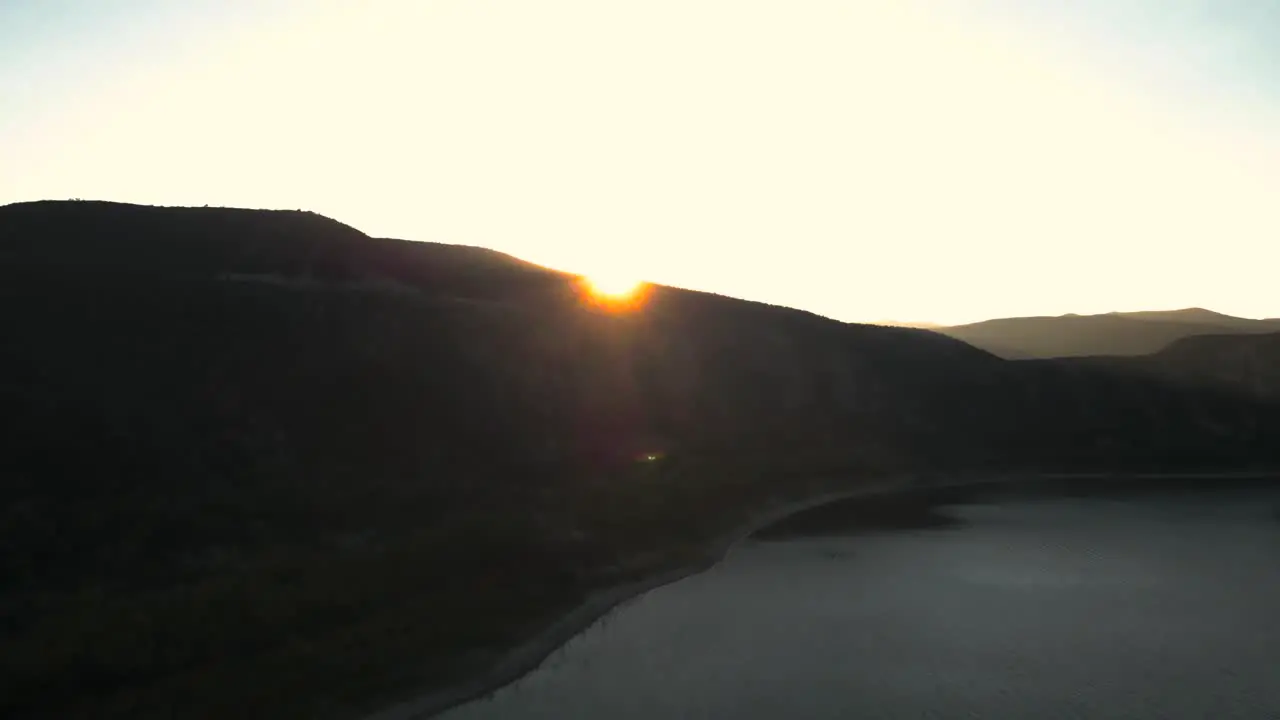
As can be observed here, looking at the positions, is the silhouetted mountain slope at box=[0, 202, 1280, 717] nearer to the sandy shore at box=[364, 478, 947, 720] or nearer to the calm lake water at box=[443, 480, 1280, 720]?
the sandy shore at box=[364, 478, 947, 720]

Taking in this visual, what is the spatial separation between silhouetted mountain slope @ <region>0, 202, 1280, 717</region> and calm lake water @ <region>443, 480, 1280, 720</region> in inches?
224

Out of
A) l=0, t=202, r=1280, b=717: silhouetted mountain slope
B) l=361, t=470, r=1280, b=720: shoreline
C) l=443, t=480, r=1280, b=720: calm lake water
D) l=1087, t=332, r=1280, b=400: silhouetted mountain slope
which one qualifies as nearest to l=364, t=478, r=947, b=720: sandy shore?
l=361, t=470, r=1280, b=720: shoreline

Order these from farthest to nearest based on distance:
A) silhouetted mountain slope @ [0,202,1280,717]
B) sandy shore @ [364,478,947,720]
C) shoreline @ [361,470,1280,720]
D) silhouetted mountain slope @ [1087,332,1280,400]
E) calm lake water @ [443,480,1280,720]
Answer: silhouetted mountain slope @ [1087,332,1280,400], silhouetted mountain slope @ [0,202,1280,717], calm lake water @ [443,480,1280,720], shoreline @ [361,470,1280,720], sandy shore @ [364,478,947,720]

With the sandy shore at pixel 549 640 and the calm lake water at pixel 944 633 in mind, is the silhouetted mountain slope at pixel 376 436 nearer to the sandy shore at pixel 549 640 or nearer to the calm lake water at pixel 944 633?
the sandy shore at pixel 549 640

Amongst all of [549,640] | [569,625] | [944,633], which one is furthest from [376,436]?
[944,633]

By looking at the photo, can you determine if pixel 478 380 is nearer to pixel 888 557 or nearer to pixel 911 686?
pixel 888 557

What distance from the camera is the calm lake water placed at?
34.2 metres

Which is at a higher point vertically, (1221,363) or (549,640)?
(1221,363)

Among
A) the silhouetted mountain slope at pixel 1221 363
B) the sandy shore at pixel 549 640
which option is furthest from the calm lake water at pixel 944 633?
the silhouetted mountain slope at pixel 1221 363

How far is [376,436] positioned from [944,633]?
46.2 m

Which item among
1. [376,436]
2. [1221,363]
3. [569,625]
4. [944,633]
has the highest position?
[1221,363]

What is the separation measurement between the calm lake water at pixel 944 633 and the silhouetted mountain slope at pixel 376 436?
18.6ft

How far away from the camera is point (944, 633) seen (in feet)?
143

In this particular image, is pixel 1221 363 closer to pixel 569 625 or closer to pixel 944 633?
pixel 944 633
